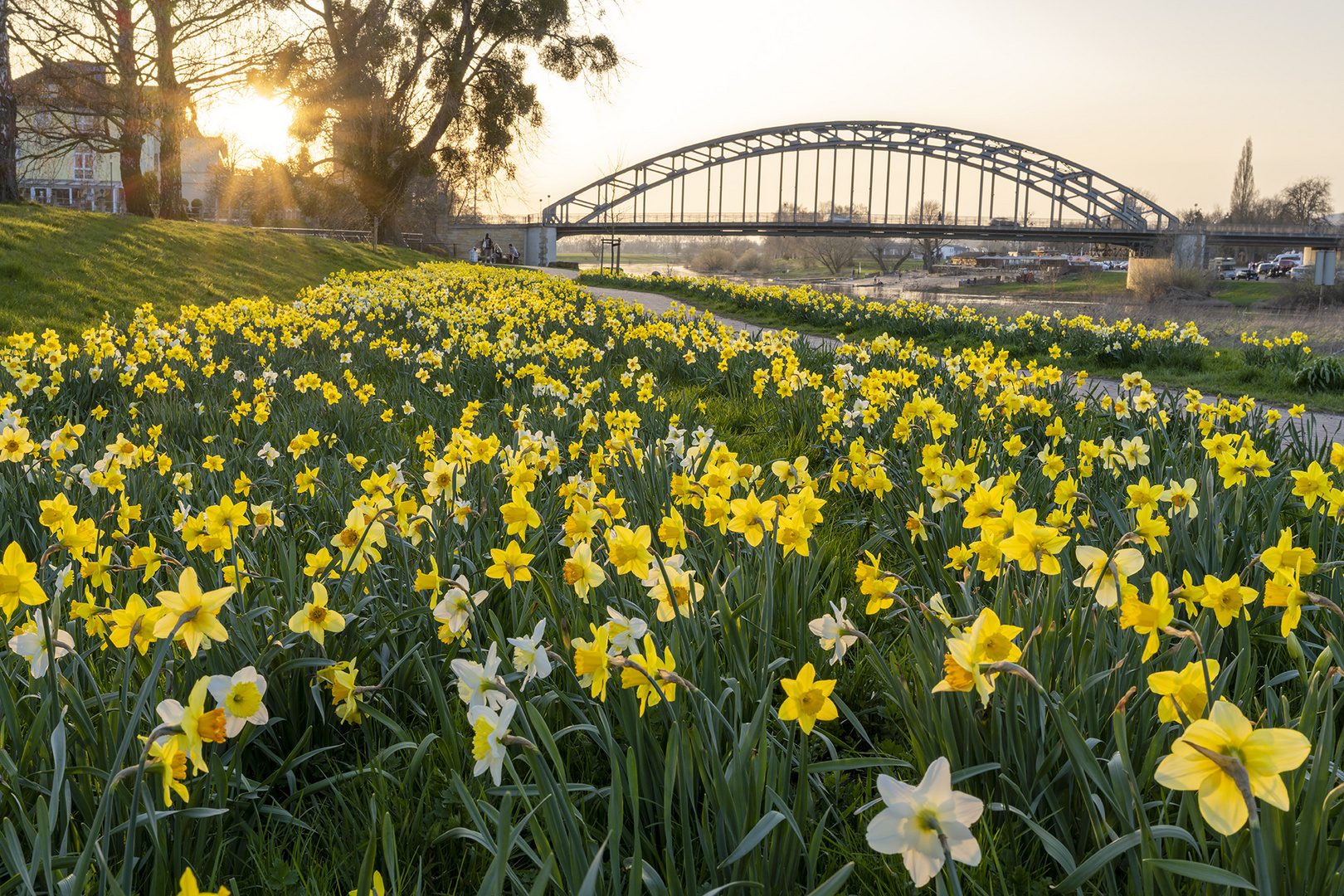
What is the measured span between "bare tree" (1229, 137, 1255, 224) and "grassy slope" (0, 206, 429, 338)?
3121 inches

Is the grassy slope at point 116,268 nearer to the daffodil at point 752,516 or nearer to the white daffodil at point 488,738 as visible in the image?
the daffodil at point 752,516

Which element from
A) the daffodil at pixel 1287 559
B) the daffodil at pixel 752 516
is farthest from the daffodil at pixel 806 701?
the daffodil at pixel 1287 559

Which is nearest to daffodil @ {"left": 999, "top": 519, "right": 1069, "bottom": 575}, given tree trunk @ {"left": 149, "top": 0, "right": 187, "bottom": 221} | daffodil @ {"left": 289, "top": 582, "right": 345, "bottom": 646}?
daffodil @ {"left": 289, "top": 582, "right": 345, "bottom": 646}

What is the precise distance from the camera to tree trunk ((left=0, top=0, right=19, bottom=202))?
37.4 feet

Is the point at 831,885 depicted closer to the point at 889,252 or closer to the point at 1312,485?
the point at 1312,485

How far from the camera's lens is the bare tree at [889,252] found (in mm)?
72688

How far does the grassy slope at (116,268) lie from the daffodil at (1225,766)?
8.11 meters

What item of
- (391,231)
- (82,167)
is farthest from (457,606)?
(82,167)

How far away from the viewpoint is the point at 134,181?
20.4 m

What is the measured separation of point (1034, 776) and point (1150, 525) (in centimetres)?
46

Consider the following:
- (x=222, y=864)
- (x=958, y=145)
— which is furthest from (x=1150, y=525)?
(x=958, y=145)

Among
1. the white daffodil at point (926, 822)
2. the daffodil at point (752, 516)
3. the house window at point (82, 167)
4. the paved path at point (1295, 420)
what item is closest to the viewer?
the white daffodil at point (926, 822)

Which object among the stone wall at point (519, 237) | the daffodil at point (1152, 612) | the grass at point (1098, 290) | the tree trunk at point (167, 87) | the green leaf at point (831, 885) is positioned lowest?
the green leaf at point (831, 885)

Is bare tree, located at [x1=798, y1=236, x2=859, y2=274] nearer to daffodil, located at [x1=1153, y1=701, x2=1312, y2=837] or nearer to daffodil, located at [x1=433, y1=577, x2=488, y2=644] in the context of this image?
daffodil, located at [x1=433, y1=577, x2=488, y2=644]
